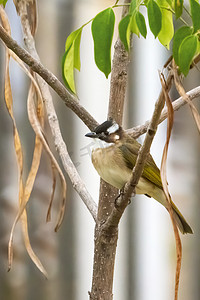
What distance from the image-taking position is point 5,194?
143 centimetres

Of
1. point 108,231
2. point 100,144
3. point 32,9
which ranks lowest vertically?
point 108,231

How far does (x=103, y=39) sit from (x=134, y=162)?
0.39 m

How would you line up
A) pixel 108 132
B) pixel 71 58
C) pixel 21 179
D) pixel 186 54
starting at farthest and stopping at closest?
1. pixel 108 132
2. pixel 21 179
3. pixel 71 58
4. pixel 186 54

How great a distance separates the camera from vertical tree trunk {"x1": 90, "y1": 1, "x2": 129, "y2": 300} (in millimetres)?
641

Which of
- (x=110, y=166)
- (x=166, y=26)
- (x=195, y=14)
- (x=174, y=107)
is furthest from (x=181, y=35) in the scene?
(x=110, y=166)

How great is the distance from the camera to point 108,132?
0.79 m

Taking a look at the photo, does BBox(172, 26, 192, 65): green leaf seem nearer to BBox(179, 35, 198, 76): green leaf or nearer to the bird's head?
BBox(179, 35, 198, 76): green leaf

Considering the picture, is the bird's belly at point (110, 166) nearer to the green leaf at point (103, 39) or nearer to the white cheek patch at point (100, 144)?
the white cheek patch at point (100, 144)

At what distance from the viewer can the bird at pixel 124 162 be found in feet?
2.59

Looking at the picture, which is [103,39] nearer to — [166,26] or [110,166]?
[166,26]

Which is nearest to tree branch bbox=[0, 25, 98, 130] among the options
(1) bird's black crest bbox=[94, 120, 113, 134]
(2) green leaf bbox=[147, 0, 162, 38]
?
(1) bird's black crest bbox=[94, 120, 113, 134]

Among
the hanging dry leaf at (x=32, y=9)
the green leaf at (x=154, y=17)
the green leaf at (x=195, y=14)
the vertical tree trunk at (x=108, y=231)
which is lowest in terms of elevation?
the vertical tree trunk at (x=108, y=231)

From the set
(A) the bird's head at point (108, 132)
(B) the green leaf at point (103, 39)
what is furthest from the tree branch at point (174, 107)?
(B) the green leaf at point (103, 39)

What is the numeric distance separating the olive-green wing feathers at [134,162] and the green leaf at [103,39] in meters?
0.35
